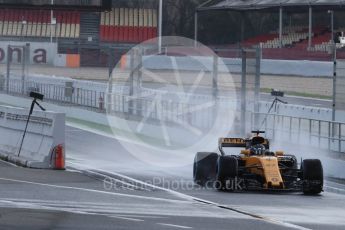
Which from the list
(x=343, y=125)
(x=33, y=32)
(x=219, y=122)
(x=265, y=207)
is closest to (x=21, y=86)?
(x=33, y=32)

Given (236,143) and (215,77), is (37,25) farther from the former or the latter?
(236,143)

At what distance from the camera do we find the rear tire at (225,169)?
17.2 m

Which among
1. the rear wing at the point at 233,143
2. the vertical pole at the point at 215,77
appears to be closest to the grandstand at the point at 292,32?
the vertical pole at the point at 215,77

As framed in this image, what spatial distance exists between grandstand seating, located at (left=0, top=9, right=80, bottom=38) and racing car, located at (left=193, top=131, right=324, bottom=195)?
39440mm

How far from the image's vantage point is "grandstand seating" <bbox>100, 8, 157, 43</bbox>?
5816 centimetres

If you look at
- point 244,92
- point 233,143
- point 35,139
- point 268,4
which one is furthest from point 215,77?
point 268,4

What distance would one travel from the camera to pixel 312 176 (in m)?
17.4

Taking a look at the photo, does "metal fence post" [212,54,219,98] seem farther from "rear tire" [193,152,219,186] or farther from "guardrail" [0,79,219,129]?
"rear tire" [193,152,219,186]

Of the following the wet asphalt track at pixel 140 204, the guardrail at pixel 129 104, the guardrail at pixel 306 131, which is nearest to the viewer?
the wet asphalt track at pixel 140 204

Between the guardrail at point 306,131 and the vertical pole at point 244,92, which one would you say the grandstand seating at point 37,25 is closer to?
the vertical pole at point 244,92

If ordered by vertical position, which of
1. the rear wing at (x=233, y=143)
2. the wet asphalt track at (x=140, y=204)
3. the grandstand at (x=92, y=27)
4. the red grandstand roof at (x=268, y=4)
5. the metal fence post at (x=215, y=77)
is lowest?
the wet asphalt track at (x=140, y=204)

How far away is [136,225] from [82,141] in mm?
18130

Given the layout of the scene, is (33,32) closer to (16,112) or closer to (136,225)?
(16,112)

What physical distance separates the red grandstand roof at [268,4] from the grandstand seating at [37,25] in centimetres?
756
